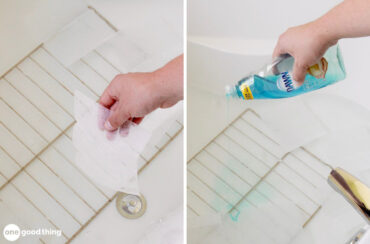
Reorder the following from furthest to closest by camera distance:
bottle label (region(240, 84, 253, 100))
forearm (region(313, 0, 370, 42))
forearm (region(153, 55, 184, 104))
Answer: bottle label (region(240, 84, 253, 100)) → forearm (region(153, 55, 184, 104)) → forearm (region(313, 0, 370, 42))

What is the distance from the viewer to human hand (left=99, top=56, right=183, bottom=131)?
2.29ft

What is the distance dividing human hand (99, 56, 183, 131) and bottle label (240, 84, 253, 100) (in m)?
0.20

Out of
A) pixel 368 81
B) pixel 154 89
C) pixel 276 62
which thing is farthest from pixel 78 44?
pixel 368 81

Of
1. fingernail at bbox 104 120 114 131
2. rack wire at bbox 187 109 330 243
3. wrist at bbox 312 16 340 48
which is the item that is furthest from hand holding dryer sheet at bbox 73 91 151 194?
wrist at bbox 312 16 340 48

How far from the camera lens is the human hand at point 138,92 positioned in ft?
2.29

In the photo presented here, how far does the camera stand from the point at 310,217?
0.97 metres

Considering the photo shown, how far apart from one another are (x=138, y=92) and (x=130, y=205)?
0.23m

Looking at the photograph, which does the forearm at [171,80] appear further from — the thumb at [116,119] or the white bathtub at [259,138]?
the white bathtub at [259,138]

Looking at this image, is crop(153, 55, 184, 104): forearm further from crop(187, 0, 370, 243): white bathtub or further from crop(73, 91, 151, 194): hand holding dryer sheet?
crop(187, 0, 370, 243): white bathtub

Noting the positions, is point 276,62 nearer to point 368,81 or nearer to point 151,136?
point 151,136

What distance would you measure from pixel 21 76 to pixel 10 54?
0.17 ft

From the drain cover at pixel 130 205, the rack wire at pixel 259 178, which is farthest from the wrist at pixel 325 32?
the drain cover at pixel 130 205

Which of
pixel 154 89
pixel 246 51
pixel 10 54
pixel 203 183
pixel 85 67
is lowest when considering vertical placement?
pixel 203 183

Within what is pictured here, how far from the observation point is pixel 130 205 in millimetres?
740
